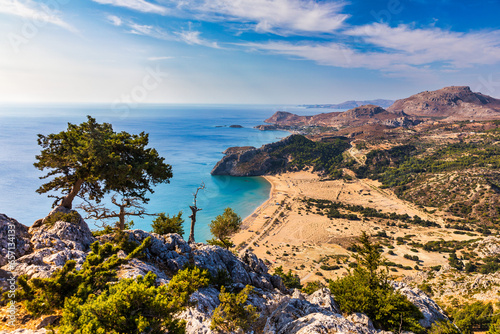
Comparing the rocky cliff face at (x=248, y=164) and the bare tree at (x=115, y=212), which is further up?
the bare tree at (x=115, y=212)

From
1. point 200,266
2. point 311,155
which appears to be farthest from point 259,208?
point 311,155

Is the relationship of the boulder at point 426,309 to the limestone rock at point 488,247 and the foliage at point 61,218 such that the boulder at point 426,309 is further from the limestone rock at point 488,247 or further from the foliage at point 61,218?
the limestone rock at point 488,247

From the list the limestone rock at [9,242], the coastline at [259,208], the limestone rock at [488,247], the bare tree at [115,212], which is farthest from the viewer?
the coastline at [259,208]

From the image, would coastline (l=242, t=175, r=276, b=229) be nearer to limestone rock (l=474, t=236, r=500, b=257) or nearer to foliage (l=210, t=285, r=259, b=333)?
limestone rock (l=474, t=236, r=500, b=257)

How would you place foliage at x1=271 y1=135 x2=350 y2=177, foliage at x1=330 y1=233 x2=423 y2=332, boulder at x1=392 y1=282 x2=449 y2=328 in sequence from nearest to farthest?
foliage at x1=330 y1=233 x2=423 y2=332 < boulder at x1=392 y1=282 x2=449 y2=328 < foliage at x1=271 y1=135 x2=350 y2=177

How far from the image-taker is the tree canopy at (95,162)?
14219 mm

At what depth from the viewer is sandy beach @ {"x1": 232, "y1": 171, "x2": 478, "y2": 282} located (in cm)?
4206

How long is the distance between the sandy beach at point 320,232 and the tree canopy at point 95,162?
103 feet

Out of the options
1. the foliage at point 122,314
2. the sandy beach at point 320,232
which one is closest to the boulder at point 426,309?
the sandy beach at point 320,232

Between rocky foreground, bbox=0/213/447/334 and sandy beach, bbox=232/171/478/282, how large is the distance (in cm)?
2258

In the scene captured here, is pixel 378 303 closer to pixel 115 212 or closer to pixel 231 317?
pixel 231 317

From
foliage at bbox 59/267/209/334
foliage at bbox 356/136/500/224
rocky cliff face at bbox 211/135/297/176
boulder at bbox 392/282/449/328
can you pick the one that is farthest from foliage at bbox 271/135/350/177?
foliage at bbox 59/267/209/334

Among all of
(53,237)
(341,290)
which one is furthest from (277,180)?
(53,237)

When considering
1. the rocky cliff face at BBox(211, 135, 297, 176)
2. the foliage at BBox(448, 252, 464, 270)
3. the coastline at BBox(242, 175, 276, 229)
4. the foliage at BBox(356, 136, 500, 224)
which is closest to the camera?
the foliage at BBox(448, 252, 464, 270)
